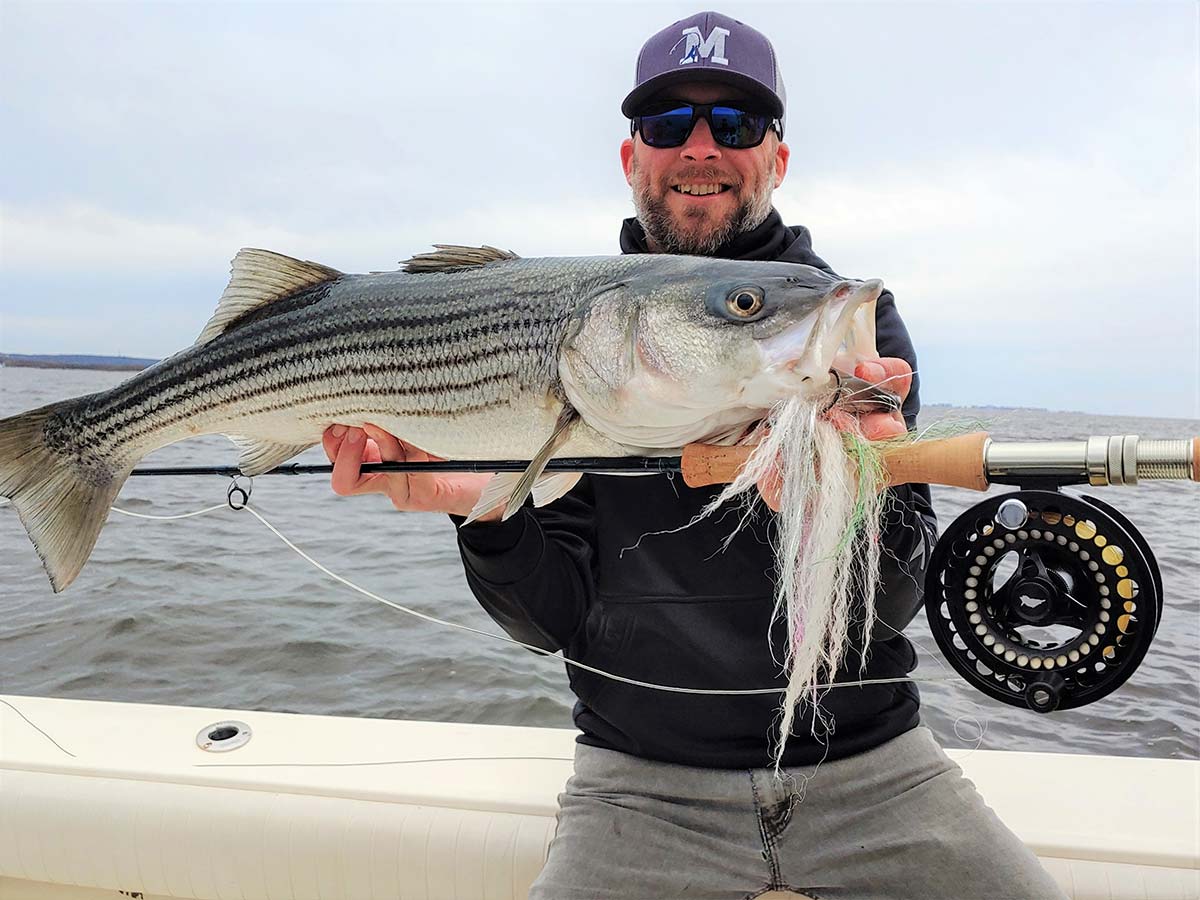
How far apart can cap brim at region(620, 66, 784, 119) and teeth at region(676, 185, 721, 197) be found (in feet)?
1.13

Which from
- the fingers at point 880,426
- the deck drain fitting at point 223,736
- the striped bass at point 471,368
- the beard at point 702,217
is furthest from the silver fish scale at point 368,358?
the deck drain fitting at point 223,736

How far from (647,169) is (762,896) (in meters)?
2.53

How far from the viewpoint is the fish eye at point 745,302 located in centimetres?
218

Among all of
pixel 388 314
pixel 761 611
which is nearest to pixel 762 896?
pixel 761 611

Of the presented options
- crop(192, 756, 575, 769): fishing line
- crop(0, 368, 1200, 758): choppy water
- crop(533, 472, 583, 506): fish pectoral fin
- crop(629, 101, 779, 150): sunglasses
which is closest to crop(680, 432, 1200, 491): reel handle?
crop(533, 472, 583, 506): fish pectoral fin

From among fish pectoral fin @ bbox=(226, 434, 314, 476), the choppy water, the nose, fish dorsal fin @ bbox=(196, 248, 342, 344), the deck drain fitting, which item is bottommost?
the choppy water

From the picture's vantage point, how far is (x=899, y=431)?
212 cm

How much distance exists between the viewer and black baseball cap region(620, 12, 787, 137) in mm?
3201

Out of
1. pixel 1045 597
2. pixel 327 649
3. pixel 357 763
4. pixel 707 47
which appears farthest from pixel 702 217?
pixel 327 649

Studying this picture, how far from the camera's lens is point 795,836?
259 centimetres

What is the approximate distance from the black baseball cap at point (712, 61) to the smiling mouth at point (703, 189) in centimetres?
Answer: 33

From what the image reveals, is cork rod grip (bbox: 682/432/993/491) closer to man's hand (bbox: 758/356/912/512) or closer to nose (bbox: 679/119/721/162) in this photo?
man's hand (bbox: 758/356/912/512)

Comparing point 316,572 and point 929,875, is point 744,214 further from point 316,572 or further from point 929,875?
point 316,572

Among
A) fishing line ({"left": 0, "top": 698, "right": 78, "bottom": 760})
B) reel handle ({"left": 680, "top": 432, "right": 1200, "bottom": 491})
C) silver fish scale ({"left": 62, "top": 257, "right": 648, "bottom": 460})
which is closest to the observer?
reel handle ({"left": 680, "top": 432, "right": 1200, "bottom": 491})
